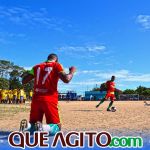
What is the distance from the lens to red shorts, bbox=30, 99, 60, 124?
1085 centimetres

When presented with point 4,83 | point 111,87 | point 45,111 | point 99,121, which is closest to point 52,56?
point 45,111

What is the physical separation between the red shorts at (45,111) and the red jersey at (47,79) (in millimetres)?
238

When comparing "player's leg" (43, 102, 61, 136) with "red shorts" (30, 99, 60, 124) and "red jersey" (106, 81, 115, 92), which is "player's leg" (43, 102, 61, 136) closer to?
"red shorts" (30, 99, 60, 124)

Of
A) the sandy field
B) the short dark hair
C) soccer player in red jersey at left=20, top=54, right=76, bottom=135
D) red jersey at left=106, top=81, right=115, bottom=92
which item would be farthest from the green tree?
soccer player in red jersey at left=20, top=54, right=76, bottom=135

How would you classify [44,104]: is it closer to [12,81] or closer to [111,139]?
[111,139]

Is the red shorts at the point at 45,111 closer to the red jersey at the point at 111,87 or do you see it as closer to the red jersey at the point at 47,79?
the red jersey at the point at 47,79

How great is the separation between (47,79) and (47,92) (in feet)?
1.07

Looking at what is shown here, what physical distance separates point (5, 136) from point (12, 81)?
290ft

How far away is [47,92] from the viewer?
10977 mm

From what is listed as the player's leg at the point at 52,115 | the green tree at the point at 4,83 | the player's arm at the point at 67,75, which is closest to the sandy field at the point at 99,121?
the player's leg at the point at 52,115

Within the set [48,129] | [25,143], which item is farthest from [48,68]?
[25,143]

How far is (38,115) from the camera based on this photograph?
36.2 feet

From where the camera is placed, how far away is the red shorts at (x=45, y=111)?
35.6 feet

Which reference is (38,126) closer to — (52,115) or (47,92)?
(52,115)
